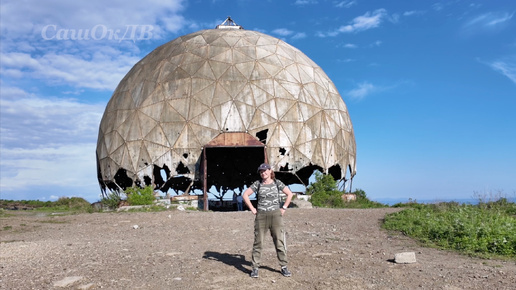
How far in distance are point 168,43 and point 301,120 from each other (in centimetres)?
1097

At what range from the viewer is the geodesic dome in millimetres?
23719

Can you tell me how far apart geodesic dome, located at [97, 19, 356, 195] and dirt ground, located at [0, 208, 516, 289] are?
1034 centimetres

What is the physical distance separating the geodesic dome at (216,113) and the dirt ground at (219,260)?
10340 mm

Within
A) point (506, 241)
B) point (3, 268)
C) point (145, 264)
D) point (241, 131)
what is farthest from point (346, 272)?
point (241, 131)

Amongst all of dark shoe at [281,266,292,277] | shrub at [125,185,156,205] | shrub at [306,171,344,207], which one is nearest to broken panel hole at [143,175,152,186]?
shrub at [125,185,156,205]

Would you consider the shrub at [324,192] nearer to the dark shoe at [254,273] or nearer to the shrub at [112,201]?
the shrub at [112,201]

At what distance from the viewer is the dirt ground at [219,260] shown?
6.64 metres

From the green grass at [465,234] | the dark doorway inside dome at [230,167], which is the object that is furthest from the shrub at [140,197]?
the green grass at [465,234]

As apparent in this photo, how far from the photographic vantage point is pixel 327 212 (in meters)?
16.4

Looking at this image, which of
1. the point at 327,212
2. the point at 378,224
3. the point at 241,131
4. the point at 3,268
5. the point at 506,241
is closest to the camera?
the point at 3,268

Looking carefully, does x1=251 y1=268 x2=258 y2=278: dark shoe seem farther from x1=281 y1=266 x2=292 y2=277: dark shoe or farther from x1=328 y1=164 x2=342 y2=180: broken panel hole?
x1=328 y1=164 x2=342 y2=180: broken panel hole

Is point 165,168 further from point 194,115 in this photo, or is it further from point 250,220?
point 250,220

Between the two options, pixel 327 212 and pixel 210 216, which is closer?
pixel 210 216

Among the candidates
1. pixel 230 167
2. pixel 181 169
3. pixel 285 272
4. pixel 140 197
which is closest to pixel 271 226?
pixel 285 272
